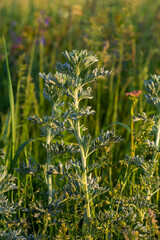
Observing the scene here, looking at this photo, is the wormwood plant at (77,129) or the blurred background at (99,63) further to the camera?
the blurred background at (99,63)

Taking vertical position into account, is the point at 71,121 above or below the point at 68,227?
above

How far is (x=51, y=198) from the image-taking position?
4.36ft

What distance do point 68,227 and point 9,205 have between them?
0.26m

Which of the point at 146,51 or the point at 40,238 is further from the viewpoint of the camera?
the point at 146,51

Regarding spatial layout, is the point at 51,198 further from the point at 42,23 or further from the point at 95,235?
the point at 42,23

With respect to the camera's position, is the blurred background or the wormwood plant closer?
the wormwood plant

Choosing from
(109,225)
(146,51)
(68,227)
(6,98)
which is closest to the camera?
(68,227)

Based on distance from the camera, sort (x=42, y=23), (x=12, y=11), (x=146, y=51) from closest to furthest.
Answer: (x=42, y=23), (x=146, y=51), (x=12, y=11)

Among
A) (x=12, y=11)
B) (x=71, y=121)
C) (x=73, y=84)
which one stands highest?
(x=12, y=11)

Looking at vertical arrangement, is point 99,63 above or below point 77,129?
above

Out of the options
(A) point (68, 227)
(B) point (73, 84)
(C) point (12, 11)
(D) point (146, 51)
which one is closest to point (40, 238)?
(A) point (68, 227)

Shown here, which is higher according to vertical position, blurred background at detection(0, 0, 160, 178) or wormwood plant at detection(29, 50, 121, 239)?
blurred background at detection(0, 0, 160, 178)

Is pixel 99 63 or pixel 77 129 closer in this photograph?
pixel 77 129

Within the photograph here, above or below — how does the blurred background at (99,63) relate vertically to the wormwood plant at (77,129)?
above
